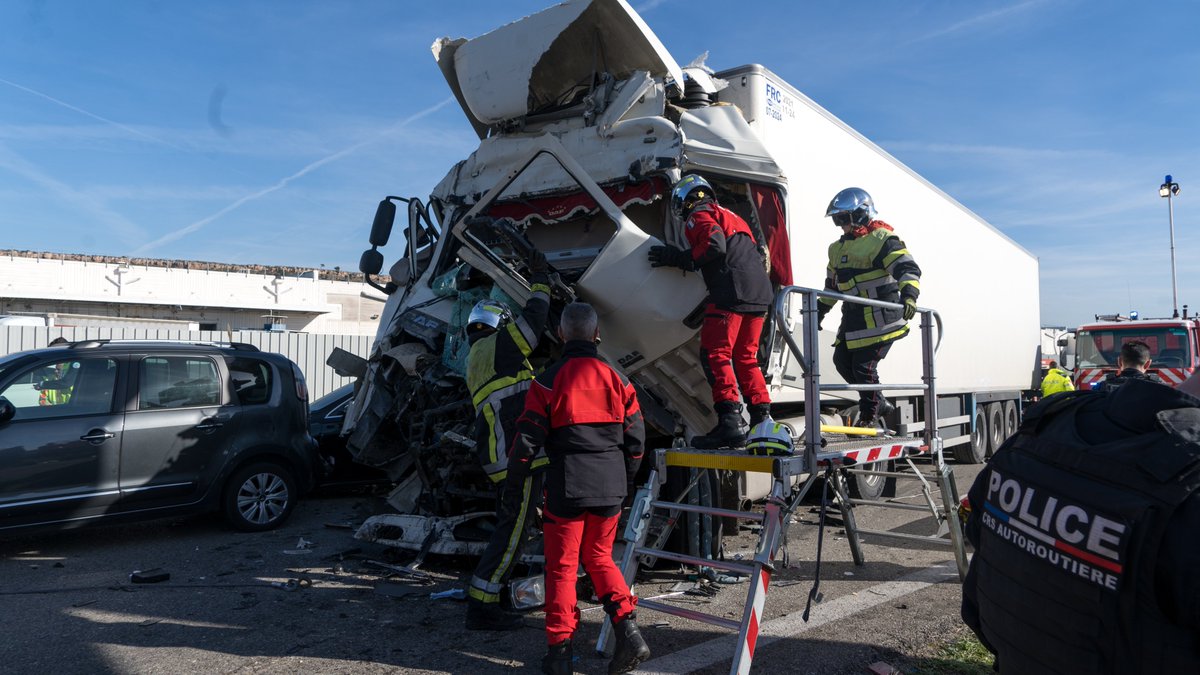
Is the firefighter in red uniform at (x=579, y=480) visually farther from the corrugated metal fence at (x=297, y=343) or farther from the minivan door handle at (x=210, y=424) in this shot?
the corrugated metal fence at (x=297, y=343)

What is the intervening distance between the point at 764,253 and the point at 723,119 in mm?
944

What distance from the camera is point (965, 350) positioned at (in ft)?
32.9

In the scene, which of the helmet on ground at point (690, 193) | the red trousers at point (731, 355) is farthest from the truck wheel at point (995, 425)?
the helmet on ground at point (690, 193)

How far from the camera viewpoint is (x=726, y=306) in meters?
4.58

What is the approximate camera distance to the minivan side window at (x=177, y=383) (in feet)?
21.1

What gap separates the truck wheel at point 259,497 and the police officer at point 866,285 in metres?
4.72

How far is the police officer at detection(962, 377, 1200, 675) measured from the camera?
166cm

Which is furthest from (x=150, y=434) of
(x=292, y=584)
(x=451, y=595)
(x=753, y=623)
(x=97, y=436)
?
(x=753, y=623)

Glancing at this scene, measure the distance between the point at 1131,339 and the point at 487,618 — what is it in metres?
12.3

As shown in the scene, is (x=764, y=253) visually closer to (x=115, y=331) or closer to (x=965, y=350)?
(x=965, y=350)

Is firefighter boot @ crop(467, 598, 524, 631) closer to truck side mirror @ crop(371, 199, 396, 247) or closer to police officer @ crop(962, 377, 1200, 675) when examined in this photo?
police officer @ crop(962, 377, 1200, 675)

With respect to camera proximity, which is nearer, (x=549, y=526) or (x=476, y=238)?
(x=549, y=526)

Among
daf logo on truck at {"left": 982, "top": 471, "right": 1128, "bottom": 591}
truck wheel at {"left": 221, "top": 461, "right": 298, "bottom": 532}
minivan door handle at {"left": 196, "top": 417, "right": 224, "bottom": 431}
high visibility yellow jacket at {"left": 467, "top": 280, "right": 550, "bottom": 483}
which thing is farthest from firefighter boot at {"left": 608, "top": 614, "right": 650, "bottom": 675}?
minivan door handle at {"left": 196, "top": 417, "right": 224, "bottom": 431}

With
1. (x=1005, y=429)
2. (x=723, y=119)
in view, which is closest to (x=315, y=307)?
(x=1005, y=429)
